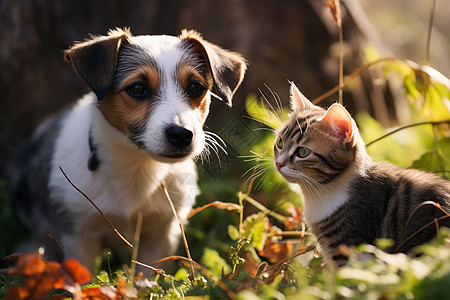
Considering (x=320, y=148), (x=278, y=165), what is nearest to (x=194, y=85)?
(x=278, y=165)

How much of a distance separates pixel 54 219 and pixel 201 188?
57.6 inches

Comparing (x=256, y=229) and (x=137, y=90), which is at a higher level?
(x=137, y=90)

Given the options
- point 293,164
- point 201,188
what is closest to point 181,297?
point 293,164

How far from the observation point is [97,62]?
342cm

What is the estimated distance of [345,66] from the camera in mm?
6000

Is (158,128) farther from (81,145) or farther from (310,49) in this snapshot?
(310,49)

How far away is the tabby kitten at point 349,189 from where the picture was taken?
267cm

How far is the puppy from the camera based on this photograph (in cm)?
341

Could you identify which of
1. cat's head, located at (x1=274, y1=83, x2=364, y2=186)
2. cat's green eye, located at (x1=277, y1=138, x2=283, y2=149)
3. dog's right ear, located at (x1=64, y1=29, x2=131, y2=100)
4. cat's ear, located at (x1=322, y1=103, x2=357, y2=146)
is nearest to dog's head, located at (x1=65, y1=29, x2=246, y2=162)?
dog's right ear, located at (x1=64, y1=29, x2=131, y2=100)

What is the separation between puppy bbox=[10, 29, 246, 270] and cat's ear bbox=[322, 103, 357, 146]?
0.98 meters

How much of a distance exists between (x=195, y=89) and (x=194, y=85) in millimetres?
30

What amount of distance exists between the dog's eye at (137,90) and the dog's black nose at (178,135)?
0.43m

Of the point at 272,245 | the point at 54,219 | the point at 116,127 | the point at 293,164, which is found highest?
the point at 293,164

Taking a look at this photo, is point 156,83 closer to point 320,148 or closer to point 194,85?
point 194,85
